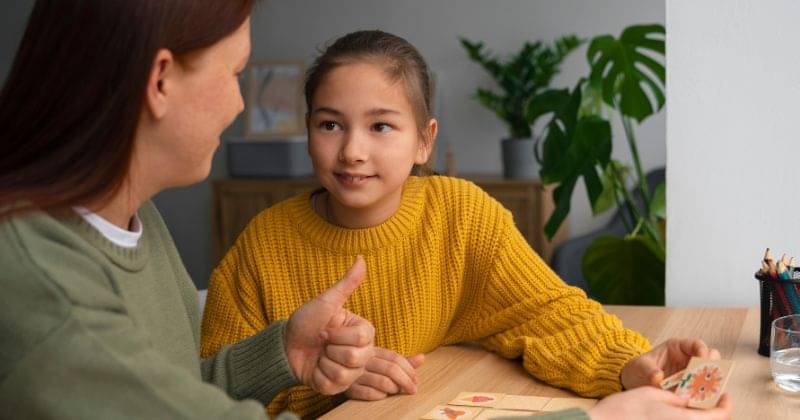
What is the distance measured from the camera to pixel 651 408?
3.66 ft

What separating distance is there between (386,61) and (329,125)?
139 mm

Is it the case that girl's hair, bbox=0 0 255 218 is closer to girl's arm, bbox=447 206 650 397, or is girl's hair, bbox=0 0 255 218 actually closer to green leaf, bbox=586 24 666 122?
girl's arm, bbox=447 206 650 397

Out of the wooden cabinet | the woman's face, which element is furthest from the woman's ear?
the wooden cabinet

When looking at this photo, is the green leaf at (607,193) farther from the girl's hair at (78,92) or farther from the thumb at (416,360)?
the girl's hair at (78,92)

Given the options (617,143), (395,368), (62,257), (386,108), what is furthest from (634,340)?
(617,143)

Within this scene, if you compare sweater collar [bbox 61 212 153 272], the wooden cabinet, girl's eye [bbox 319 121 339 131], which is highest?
girl's eye [bbox 319 121 339 131]

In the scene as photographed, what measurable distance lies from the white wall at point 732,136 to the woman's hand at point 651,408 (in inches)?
33.8

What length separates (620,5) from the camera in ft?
15.4

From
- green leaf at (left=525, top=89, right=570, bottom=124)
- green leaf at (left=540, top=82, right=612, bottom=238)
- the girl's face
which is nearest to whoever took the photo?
the girl's face

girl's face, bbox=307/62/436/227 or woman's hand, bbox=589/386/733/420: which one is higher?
girl's face, bbox=307/62/436/227

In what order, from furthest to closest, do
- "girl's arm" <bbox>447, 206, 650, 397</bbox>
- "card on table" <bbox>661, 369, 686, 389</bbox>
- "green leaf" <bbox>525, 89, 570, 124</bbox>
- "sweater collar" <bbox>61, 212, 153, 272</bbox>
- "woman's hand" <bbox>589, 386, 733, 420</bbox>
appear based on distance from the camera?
"green leaf" <bbox>525, 89, 570, 124</bbox> < "girl's arm" <bbox>447, 206, 650, 397</bbox> < "card on table" <bbox>661, 369, 686, 389</bbox> < "woman's hand" <bbox>589, 386, 733, 420</bbox> < "sweater collar" <bbox>61, 212, 153, 272</bbox>

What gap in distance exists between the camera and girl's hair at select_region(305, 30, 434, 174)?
1.61 meters

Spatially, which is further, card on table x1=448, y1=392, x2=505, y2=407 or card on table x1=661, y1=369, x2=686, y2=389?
card on table x1=448, y1=392, x2=505, y2=407

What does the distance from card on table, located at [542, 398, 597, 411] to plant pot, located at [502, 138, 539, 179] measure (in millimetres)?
3305
